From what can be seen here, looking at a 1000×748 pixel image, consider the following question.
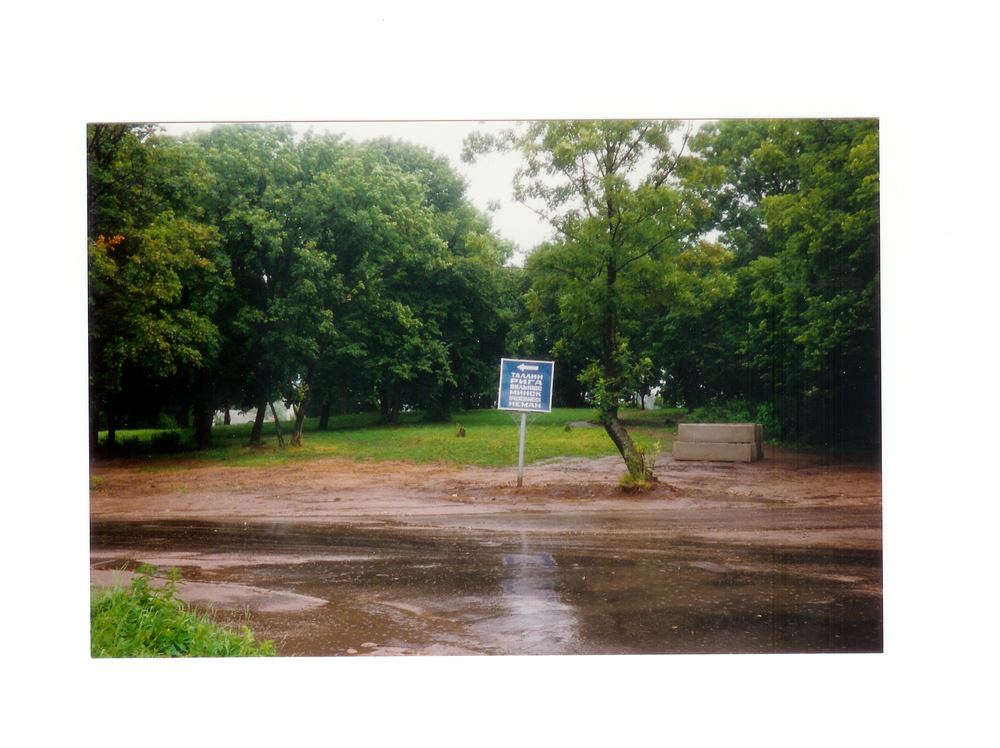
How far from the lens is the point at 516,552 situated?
7070 mm

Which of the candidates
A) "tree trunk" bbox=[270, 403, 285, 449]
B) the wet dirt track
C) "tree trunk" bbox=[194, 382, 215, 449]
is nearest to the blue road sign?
the wet dirt track

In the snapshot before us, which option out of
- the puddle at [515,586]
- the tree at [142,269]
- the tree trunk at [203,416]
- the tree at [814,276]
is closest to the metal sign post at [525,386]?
the puddle at [515,586]

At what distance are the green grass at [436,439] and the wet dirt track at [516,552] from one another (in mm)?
207

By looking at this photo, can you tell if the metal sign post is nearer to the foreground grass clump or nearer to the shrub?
the foreground grass clump

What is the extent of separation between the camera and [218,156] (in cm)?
745

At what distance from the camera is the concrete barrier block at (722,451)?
756cm

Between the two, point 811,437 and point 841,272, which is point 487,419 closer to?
point 811,437

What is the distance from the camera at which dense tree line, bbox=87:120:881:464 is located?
702 cm

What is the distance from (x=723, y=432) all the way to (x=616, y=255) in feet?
8.54

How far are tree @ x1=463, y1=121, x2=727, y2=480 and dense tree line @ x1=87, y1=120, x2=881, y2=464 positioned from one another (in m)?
0.03

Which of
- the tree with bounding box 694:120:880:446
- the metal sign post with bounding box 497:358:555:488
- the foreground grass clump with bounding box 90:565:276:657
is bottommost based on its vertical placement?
the foreground grass clump with bounding box 90:565:276:657

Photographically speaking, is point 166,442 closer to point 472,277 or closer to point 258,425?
point 258,425

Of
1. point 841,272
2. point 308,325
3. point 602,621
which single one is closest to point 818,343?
point 841,272

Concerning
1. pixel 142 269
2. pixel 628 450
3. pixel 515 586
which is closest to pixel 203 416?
pixel 142 269
